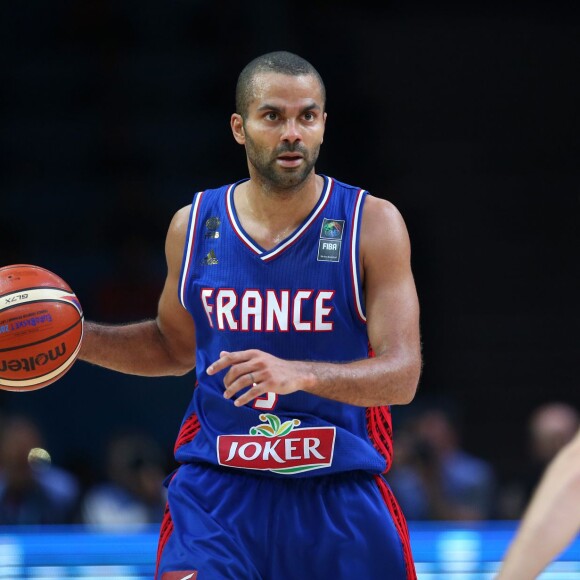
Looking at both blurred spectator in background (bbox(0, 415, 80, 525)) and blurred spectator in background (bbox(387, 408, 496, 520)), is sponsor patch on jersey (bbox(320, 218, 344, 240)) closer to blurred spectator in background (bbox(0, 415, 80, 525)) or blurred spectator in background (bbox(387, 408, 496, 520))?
blurred spectator in background (bbox(0, 415, 80, 525))

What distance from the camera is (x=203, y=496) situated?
3.65 m

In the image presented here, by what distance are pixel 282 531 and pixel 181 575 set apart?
324 millimetres

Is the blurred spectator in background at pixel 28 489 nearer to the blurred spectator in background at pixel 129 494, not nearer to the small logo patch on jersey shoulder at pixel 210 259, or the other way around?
the blurred spectator in background at pixel 129 494

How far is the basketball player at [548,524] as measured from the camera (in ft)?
6.57

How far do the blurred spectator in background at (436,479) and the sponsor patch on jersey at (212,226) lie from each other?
4.33 metres

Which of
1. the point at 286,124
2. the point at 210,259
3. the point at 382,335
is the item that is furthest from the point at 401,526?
the point at 286,124

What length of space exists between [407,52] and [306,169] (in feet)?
27.8

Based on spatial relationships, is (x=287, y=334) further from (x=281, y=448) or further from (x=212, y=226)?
(x=212, y=226)

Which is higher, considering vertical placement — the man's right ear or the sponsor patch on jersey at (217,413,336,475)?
the man's right ear

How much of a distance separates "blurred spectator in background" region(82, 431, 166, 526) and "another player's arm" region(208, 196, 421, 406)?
4031mm

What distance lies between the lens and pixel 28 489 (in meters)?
7.34

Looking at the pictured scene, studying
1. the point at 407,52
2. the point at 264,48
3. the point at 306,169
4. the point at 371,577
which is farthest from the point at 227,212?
the point at 407,52

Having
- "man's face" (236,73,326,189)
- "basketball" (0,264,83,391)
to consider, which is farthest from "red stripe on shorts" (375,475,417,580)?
"basketball" (0,264,83,391)

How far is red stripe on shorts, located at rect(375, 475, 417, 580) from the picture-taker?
11.7 ft
